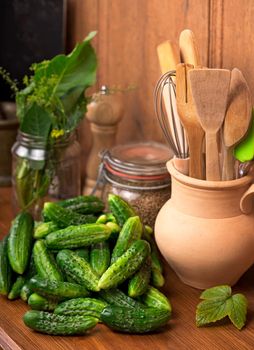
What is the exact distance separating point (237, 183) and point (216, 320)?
20 centimetres

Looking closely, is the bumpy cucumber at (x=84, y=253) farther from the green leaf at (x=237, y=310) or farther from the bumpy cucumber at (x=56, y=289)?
the green leaf at (x=237, y=310)

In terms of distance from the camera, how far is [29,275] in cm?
127

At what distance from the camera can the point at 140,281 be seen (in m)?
1.20

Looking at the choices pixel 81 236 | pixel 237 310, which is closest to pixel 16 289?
pixel 81 236

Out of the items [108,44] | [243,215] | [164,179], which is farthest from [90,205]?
[108,44]

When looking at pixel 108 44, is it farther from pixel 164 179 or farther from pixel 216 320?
pixel 216 320

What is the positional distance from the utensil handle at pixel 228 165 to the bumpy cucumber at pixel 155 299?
7.7 inches

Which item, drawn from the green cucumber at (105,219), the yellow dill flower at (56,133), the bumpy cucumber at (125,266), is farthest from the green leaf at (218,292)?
the yellow dill flower at (56,133)

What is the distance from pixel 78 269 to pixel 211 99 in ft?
1.04

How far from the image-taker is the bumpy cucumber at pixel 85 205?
1.37 metres

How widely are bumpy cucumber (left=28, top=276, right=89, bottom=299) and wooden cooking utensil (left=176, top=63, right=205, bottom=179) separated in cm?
24

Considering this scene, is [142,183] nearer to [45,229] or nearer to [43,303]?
[45,229]

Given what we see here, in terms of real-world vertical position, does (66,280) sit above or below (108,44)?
below

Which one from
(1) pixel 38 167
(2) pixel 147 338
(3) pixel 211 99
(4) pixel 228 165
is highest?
(3) pixel 211 99
